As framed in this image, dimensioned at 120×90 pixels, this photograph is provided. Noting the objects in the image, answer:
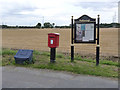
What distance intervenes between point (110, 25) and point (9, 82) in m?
51.5

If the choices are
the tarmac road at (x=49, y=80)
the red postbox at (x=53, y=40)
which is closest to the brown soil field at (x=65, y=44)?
the red postbox at (x=53, y=40)

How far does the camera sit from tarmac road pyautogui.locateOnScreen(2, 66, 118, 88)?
15.4ft

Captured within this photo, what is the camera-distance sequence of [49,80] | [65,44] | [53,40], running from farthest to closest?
[65,44] → [53,40] → [49,80]

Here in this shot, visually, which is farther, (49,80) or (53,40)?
(53,40)

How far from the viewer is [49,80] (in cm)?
513

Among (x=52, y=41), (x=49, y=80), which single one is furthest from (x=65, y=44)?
(x=49, y=80)

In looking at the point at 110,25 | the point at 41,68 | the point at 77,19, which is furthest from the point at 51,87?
the point at 110,25

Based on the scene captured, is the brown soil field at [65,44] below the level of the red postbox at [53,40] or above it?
below

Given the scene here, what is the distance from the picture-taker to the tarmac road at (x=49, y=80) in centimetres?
470

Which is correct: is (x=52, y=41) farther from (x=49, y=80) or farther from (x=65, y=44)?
(x=65, y=44)

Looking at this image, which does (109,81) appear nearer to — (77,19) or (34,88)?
(34,88)

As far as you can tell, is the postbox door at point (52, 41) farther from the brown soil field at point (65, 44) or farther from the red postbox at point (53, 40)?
the brown soil field at point (65, 44)

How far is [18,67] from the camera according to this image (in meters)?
6.73

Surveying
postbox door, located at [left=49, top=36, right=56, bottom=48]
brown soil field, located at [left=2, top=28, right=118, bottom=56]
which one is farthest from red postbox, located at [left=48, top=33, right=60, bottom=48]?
brown soil field, located at [left=2, top=28, right=118, bottom=56]
